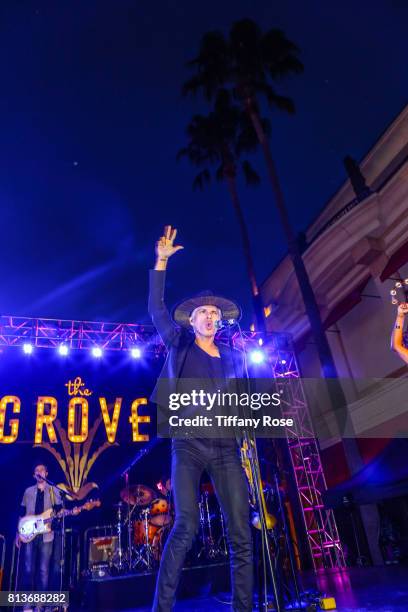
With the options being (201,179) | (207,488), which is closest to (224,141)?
(201,179)

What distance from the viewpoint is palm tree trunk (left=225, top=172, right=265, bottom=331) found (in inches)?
525

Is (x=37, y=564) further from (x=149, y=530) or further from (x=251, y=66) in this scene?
(x=251, y=66)

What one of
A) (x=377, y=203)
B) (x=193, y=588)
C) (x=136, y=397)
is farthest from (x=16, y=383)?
(x=377, y=203)

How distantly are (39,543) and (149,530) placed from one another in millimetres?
3968

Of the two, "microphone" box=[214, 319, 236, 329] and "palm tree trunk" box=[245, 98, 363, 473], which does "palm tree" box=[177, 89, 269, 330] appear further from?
"microphone" box=[214, 319, 236, 329]

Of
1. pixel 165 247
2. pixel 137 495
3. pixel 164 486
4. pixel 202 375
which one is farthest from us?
pixel 164 486

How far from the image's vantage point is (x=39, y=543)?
21.3 feet

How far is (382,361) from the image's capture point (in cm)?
1081

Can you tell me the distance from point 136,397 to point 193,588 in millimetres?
6432

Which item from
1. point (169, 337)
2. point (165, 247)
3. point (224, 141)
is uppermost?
point (224, 141)

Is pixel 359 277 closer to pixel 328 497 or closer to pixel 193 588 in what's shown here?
pixel 328 497

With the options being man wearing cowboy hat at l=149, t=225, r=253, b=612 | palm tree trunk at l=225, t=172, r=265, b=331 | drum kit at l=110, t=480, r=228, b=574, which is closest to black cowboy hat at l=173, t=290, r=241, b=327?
man wearing cowboy hat at l=149, t=225, r=253, b=612

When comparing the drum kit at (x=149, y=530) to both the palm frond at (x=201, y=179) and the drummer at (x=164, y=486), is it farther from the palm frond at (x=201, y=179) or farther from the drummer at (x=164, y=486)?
the palm frond at (x=201, y=179)

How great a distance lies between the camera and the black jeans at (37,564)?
246 inches
